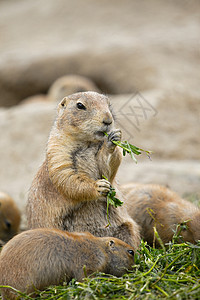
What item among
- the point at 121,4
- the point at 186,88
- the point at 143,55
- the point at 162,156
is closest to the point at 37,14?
the point at 121,4

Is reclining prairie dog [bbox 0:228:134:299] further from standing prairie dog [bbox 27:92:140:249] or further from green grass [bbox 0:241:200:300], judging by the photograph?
standing prairie dog [bbox 27:92:140:249]

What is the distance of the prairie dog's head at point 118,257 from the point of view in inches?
192

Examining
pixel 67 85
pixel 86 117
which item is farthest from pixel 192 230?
pixel 67 85

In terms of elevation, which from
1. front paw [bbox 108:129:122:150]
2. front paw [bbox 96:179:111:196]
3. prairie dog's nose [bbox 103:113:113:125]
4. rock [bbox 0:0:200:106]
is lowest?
front paw [bbox 96:179:111:196]

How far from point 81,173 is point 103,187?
36 cm

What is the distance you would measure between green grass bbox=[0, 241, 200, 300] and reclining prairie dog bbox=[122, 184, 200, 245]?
28.8 inches

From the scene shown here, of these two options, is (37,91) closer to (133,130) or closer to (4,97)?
(4,97)

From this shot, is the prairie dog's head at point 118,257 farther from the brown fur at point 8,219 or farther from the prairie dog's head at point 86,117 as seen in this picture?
the brown fur at point 8,219

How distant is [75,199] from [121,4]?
12.7 m

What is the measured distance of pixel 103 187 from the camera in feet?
16.6

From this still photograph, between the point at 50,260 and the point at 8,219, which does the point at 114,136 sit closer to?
the point at 50,260

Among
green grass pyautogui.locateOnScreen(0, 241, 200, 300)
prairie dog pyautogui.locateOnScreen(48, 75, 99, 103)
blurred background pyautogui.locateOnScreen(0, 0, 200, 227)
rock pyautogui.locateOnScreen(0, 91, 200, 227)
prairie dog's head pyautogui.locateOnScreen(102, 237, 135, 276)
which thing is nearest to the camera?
green grass pyautogui.locateOnScreen(0, 241, 200, 300)

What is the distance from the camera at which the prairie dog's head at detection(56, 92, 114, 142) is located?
5.16 metres

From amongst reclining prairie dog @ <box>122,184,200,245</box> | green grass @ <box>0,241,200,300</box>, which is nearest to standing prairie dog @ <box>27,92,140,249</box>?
reclining prairie dog @ <box>122,184,200,245</box>
